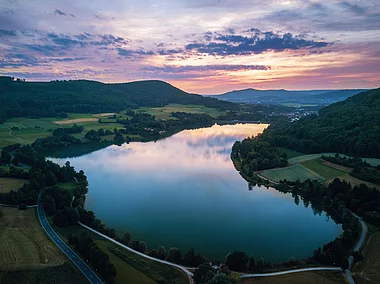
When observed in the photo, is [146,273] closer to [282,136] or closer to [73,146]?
[282,136]

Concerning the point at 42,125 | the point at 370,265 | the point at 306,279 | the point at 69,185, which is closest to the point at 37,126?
the point at 42,125

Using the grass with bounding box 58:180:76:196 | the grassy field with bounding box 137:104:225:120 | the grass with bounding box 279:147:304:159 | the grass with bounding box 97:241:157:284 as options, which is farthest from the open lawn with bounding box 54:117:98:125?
the grass with bounding box 97:241:157:284

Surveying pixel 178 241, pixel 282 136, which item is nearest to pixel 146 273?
pixel 178 241

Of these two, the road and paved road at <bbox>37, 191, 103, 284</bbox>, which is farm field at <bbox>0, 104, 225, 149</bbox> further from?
the road

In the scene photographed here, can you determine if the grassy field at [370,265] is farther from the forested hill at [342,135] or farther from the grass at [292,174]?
the forested hill at [342,135]

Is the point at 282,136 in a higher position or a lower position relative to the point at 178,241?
higher

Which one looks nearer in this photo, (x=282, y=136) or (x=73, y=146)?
(x=282, y=136)

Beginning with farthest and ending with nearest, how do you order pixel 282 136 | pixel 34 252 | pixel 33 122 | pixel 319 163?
pixel 33 122 < pixel 282 136 < pixel 319 163 < pixel 34 252
